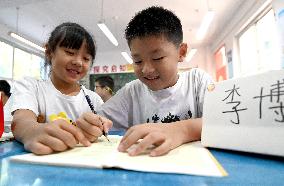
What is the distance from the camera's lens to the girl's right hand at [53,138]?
1.48ft

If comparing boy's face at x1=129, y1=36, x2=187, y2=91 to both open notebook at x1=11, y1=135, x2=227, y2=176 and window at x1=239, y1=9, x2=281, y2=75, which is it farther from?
window at x1=239, y1=9, x2=281, y2=75

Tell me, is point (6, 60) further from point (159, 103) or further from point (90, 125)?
point (90, 125)

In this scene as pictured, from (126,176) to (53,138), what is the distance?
223mm

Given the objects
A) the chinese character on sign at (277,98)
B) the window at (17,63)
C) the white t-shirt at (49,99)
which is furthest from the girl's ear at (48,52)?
the window at (17,63)

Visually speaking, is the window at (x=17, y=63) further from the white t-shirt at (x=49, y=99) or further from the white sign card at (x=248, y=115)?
the white sign card at (x=248, y=115)

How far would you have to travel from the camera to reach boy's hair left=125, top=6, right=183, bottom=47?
85 centimetres

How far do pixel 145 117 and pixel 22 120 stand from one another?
51 cm

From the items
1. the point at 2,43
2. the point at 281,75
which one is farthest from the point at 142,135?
the point at 2,43

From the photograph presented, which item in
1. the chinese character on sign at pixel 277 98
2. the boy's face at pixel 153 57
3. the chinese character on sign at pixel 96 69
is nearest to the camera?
the chinese character on sign at pixel 277 98

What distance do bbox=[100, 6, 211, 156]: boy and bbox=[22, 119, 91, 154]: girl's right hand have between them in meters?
0.21

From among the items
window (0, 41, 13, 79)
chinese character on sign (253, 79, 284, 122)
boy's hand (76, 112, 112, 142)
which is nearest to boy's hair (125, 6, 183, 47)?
boy's hand (76, 112, 112, 142)

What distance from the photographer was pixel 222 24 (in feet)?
19.6

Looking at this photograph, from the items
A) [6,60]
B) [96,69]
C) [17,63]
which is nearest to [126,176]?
[6,60]

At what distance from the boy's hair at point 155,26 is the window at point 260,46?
309 cm
